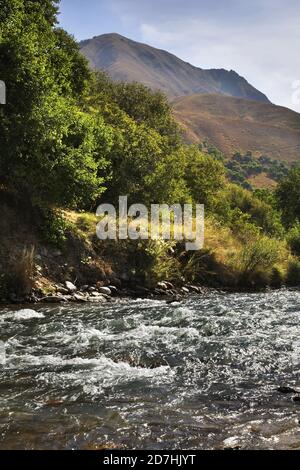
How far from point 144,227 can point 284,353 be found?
957 cm

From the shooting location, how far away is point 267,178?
12744 centimetres

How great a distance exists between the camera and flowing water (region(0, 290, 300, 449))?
5.05 metres

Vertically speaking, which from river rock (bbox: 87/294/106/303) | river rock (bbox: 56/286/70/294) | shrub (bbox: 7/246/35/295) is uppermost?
shrub (bbox: 7/246/35/295)

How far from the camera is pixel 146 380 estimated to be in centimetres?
683

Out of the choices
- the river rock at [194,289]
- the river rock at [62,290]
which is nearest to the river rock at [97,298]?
the river rock at [62,290]

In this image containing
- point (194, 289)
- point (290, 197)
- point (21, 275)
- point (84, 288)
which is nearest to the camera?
point (21, 275)

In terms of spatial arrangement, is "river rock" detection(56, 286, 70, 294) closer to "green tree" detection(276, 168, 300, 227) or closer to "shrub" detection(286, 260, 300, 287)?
"shrub" detection(286, 260, 300, 287)

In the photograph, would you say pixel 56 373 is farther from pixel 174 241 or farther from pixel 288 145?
pixel 288 145

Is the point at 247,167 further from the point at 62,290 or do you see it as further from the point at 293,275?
the point at 62,290

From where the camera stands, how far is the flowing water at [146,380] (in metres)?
5.05

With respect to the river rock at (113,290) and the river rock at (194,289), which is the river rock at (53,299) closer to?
the river rock at (113,290)

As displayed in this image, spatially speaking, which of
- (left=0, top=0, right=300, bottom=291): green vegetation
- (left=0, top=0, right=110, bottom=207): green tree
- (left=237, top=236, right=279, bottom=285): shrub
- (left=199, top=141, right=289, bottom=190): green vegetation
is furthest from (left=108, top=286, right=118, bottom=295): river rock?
(left=199, top=141, right=289, bottom=190): green vegetation

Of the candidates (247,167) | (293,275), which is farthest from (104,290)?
(247,167)

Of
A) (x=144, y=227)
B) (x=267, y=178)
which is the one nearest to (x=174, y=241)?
(x=144, y=227)
